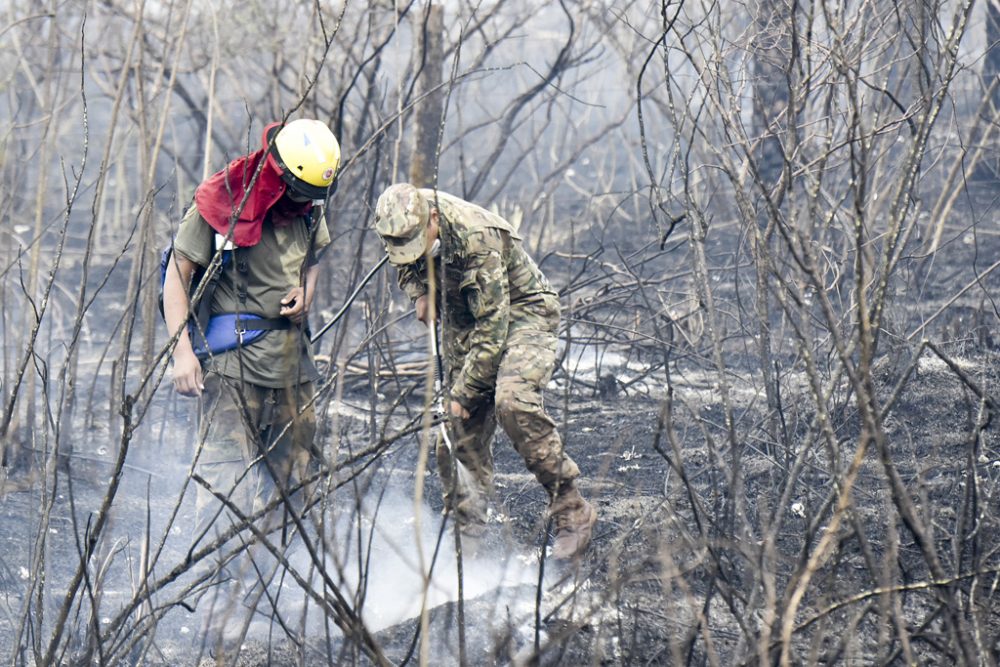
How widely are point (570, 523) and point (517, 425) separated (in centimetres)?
53

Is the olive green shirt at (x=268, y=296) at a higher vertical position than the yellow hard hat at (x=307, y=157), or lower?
lower

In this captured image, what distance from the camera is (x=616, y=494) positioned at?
5285 millimetres

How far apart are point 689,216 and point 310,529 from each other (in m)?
2.28

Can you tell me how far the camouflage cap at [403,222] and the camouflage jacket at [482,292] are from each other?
0.12m

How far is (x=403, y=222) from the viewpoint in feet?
12.5

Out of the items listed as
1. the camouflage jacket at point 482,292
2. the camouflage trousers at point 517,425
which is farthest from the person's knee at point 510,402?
the camouflage jacket at point 482,292

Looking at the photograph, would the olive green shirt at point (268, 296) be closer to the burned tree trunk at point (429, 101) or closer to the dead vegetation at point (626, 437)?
the dead vegetation at point (626, 437)

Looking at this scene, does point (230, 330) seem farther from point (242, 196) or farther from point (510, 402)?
point (510, 402)

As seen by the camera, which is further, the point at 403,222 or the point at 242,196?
the point at 242,196

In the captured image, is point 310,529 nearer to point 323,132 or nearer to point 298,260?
point 298,260

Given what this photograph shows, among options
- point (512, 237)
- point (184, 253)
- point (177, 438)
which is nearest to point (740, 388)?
point (512, 237)

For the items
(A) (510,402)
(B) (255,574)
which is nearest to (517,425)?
(A) (510,402)

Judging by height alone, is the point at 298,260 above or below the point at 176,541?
above

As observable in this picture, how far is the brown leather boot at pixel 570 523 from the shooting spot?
14.4ft
